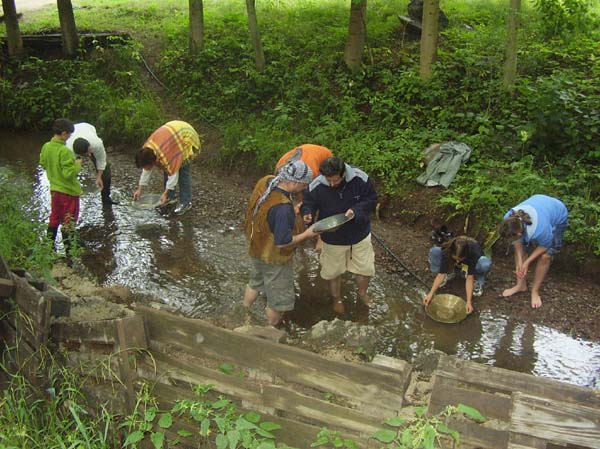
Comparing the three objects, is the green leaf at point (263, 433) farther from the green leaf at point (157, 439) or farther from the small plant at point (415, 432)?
the green leaf at point (157, 439)

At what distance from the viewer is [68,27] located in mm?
12328

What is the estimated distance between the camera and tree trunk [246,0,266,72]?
1034 cm

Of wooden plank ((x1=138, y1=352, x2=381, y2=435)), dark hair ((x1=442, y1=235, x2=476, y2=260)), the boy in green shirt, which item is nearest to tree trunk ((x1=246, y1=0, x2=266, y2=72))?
the boy in green shirt

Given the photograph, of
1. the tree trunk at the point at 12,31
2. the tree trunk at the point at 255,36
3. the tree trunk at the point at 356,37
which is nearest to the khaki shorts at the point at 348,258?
the tree trunk at the point at 356,37

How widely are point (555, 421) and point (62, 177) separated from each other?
582 cm

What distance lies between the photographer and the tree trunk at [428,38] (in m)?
9.21

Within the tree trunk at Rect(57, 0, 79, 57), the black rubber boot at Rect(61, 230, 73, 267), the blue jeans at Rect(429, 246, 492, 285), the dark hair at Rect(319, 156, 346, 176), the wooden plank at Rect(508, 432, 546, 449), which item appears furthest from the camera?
the tree trunk at Rect(57, 0, 79, 57)

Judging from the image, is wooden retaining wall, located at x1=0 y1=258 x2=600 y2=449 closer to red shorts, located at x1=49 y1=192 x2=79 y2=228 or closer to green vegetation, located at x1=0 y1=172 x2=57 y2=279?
Result: green vegetation, located at x1=0 y1=172 x2=57 y2=279

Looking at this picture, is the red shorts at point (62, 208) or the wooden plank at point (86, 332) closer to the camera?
the wooden plank at point (86, 332)

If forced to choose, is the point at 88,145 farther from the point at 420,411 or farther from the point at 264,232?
the point at 420,411

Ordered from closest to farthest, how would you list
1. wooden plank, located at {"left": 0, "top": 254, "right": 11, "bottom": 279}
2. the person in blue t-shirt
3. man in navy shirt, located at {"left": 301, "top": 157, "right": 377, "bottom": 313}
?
wooden plank, located at {"left": 0, "top": 254, "right": 11, "bottom": 279} < man in navy shirt, located at {"left": 301, "top": 157, "right": 377, "bottom": 313} < the person in blue t-shirt

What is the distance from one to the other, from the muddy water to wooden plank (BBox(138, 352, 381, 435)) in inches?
81.4

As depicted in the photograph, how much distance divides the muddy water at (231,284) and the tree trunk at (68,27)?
170 inches

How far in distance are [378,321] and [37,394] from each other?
343 centimetres
